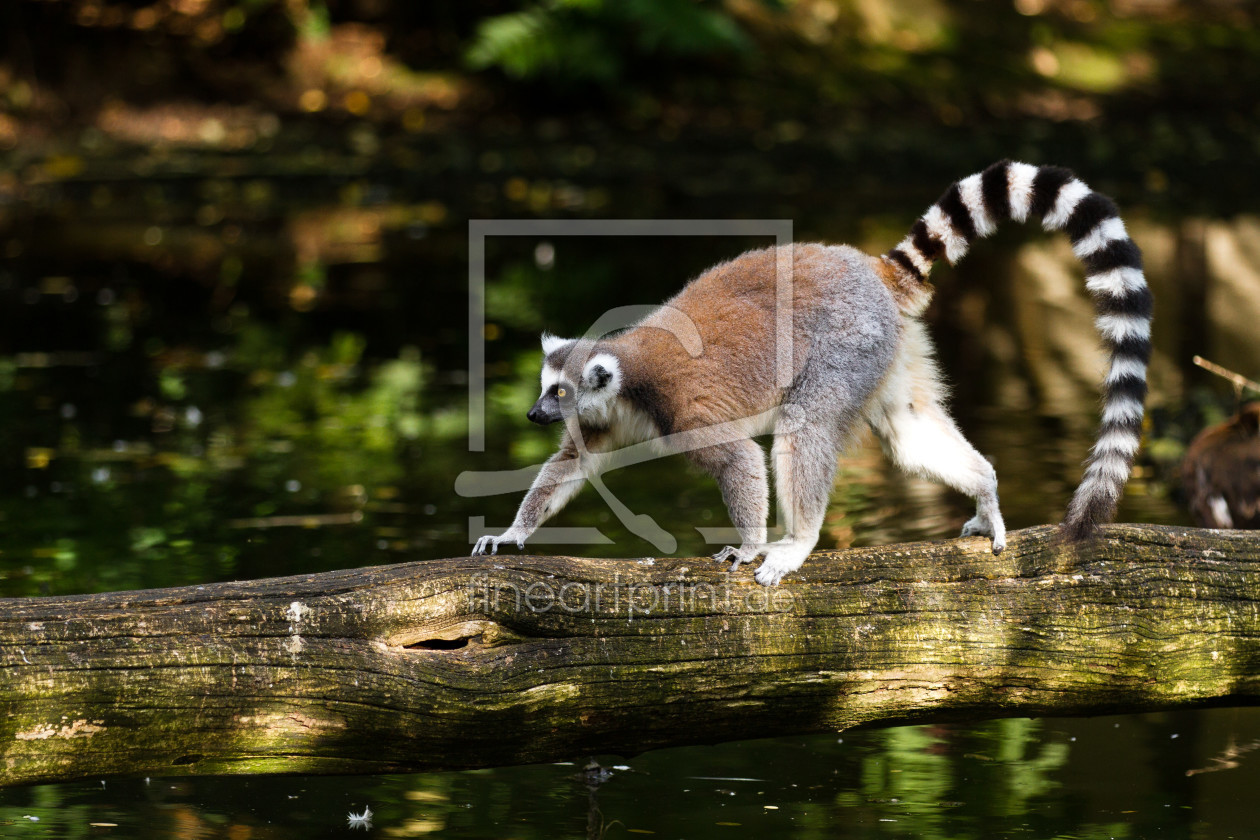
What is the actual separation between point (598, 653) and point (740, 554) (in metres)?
0.69

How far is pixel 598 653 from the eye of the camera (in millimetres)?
3336

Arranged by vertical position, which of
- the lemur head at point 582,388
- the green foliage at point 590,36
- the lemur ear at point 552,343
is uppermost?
the green foliage at point 590,36

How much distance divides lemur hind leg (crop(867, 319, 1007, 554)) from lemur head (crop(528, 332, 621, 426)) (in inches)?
32.8

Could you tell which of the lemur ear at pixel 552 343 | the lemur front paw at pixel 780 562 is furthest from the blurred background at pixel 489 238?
the lemur ear at pixel 552 343

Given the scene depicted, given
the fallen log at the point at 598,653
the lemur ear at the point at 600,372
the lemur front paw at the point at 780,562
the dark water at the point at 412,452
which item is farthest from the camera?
the lemur ear at the point at 600,372

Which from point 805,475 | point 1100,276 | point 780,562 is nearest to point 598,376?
point 805,475

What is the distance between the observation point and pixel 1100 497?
3643 millimetres

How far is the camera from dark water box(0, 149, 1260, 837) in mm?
3773

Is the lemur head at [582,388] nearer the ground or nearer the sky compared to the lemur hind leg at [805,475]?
nearer the sky

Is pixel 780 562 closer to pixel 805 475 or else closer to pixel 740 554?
pixel 740 554

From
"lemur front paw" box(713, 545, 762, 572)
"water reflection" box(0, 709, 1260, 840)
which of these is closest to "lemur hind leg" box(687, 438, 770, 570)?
"lemur front paw" box(713, 545, 762, 572)

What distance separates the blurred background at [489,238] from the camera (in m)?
6.32

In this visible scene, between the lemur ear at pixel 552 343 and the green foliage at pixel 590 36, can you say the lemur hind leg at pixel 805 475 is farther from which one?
the green foliage at pixel 590 36

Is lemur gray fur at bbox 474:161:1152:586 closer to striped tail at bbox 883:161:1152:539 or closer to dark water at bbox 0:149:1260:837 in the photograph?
striped tail at bbox 883:161:1152:539
